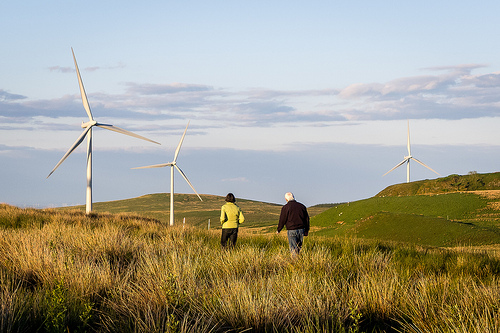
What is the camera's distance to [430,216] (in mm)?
48188

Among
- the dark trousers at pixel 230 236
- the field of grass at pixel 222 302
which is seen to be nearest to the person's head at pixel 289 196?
the dark trousers at pixel 230 236

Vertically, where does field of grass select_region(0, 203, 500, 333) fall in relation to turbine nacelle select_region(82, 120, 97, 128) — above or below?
below

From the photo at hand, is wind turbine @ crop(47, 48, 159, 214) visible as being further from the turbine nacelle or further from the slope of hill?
the slope of hill

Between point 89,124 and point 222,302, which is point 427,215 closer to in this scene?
point 89,124

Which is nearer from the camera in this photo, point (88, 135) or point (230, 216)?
point (230, 216)

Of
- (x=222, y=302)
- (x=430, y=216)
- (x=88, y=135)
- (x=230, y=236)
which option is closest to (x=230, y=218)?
(x=230, y=236)

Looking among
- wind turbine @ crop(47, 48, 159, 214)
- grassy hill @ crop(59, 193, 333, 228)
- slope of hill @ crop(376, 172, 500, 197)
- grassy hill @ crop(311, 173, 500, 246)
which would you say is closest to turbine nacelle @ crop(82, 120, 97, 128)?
wind turbine @ crop(47, 48, 159, 214)

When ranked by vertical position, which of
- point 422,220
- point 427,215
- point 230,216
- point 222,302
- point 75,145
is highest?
point 75,145

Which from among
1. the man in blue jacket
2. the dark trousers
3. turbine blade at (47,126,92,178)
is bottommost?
the dark trousers

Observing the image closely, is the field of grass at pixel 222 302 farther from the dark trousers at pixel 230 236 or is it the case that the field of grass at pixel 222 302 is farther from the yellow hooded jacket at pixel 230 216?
the dark trousers at pixel 230 236

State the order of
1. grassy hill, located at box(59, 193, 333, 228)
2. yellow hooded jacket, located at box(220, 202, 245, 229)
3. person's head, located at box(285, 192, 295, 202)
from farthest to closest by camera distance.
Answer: grassy hill, located at box(59, 193, 333, 228) → yellow hooded jacket, located at box(220, 202, 245, 229) → person's head, located at box(285, 192, 295, 202)

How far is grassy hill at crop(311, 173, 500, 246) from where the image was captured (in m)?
36.7

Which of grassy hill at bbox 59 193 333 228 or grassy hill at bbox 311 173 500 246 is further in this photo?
grassy hill at bbox 59 193 333 228

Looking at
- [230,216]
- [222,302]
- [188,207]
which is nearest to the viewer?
[222,302]
